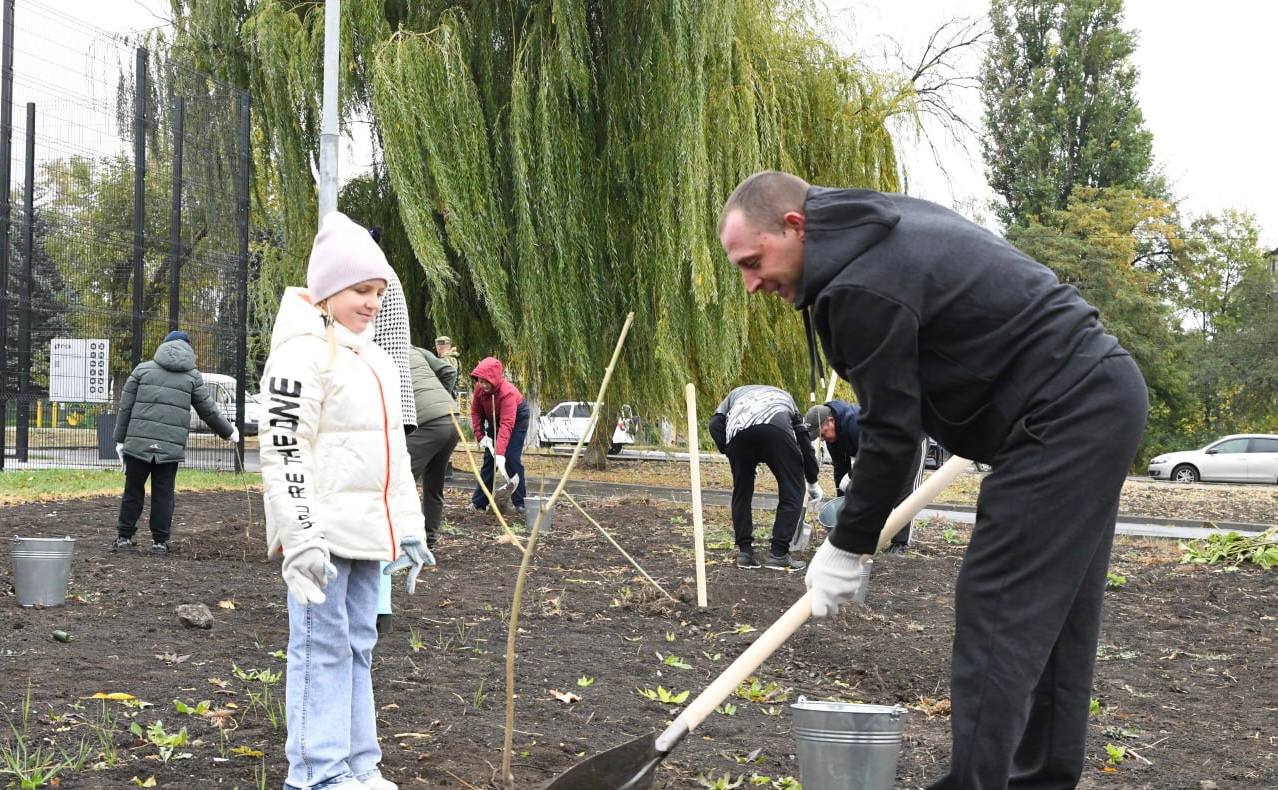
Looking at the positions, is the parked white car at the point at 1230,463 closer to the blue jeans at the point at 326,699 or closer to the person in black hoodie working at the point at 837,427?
the person in black hoodie working at the point at 837,427

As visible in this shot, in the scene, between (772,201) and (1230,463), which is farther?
(1230,463)

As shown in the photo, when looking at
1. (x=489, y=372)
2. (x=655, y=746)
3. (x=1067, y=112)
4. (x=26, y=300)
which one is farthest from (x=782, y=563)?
(x=1067, y=112)

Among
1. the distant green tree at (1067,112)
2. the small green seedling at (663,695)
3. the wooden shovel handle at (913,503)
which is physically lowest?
the small green seedling at (663,695)

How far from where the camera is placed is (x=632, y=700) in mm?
4965

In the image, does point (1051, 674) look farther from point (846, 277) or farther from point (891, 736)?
point (846, 277)

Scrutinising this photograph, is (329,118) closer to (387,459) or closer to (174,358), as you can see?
(174,358)

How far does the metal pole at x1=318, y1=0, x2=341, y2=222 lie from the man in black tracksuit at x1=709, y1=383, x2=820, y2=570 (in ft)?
17.7

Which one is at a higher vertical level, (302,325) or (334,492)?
(302,325)

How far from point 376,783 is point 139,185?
1509cm

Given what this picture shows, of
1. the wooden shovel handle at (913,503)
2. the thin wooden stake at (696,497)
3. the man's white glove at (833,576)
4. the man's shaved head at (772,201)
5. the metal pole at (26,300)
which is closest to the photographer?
the man's shaved head at (772,201)

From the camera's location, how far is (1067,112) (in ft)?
A: 148

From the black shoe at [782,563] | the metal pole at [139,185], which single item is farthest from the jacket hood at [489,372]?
the metal pole at [139,185]

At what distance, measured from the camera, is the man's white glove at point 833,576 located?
329 cm

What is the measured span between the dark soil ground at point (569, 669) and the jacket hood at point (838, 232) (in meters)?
1.91
